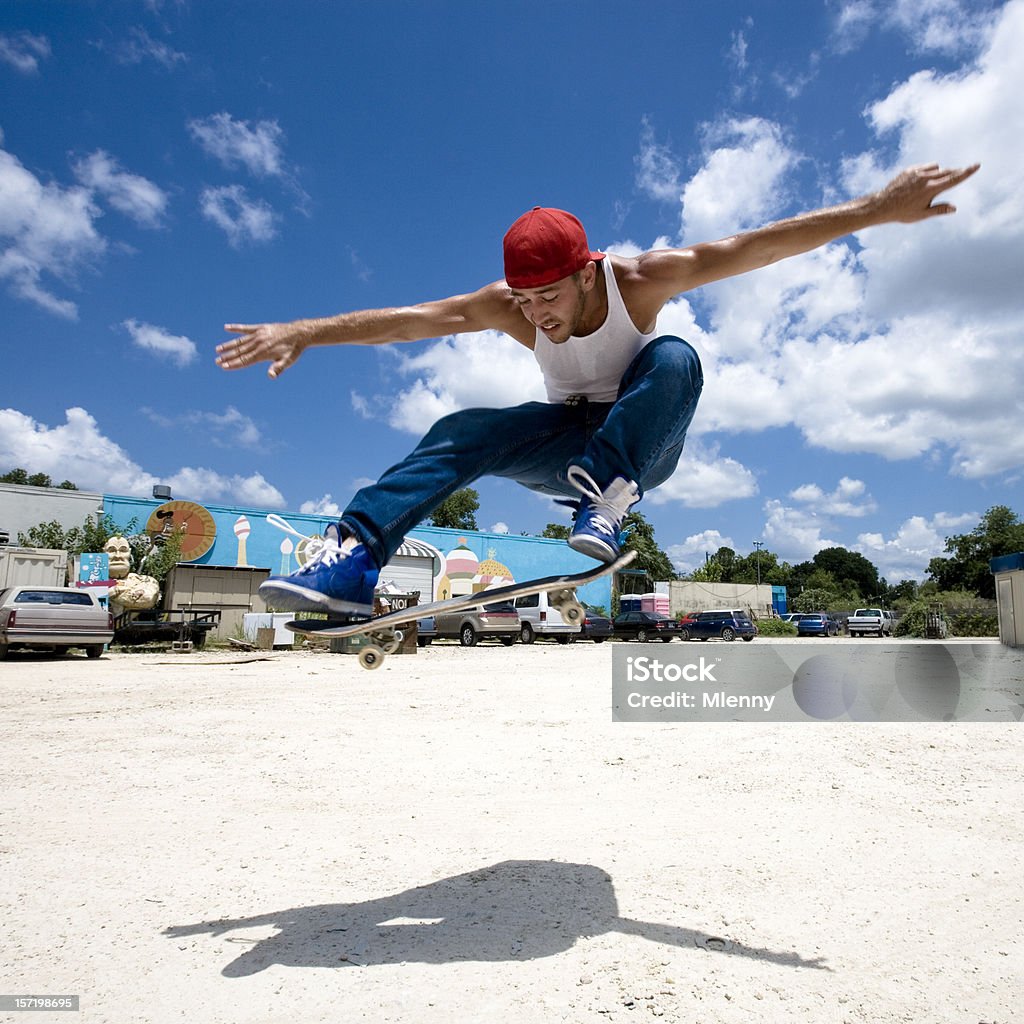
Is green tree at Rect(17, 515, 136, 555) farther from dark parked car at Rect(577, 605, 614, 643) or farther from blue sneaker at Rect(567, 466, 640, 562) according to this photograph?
blue sneaker at Rect(567, 466, 640, 562)

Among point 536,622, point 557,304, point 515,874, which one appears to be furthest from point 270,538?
point 557,304

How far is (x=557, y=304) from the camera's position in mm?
2723

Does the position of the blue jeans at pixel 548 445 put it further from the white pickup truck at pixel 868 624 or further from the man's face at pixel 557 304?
the white pickup truck at pixel 868 624

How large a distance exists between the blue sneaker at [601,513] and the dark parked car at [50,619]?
15.4m

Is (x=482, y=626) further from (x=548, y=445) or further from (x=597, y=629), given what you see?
(x=548, y=445)

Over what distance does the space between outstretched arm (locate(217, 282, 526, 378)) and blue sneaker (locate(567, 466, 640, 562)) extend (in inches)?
33.2

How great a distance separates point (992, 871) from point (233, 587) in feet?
82.6

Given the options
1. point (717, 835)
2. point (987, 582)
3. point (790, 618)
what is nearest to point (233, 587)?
point (717, 835)

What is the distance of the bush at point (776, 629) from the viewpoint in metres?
41.4

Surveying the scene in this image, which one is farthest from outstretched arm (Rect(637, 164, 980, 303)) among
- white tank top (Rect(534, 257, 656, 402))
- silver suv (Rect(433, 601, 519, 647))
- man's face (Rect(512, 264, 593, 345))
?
silver suv (Rect(433, 601, 519, 647))

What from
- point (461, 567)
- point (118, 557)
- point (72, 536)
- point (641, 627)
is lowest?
point (641, 627)

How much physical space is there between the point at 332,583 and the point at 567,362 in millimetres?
1298

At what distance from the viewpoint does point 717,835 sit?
4043 mm

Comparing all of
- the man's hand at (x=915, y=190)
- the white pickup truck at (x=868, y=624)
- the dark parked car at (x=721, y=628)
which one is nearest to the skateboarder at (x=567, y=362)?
the man's hand at (x=915, y=190)
